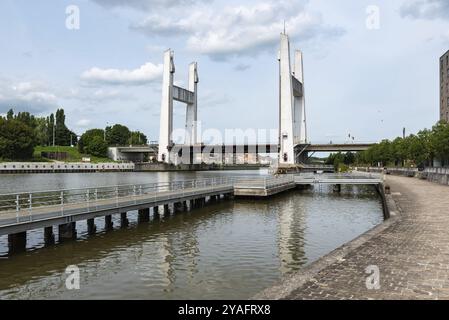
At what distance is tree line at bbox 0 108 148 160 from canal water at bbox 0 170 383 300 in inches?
3725

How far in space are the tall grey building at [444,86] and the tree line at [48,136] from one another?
9594cm

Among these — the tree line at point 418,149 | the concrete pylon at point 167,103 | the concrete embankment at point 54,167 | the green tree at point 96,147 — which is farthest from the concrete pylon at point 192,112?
the tree line at point 418,149

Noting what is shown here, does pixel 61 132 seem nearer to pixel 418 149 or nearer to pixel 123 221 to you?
pixel 418 149

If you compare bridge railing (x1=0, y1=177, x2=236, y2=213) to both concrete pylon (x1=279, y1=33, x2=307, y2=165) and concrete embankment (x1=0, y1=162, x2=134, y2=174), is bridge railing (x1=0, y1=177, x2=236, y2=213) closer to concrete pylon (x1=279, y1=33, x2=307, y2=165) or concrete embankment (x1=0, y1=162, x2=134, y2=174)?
concrete pylon (x1=279, y1=33, x2=307, y2=165)

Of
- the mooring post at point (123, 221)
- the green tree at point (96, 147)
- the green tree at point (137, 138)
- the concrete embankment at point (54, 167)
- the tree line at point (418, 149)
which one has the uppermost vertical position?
the green tree at point (137, 138)

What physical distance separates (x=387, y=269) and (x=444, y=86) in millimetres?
104605

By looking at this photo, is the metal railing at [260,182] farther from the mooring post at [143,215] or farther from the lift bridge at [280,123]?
the lift bridge at [280,123]

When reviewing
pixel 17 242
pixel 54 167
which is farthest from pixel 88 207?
pixel 54 167

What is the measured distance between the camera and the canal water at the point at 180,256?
37.0ft

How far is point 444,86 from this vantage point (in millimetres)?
101125

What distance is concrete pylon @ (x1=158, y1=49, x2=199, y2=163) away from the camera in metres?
101

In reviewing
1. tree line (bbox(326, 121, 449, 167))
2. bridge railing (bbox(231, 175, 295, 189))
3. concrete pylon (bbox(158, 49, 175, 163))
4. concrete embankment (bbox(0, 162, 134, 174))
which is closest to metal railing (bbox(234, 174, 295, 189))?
bridge railing (bbox(231, 175, 295, 189))

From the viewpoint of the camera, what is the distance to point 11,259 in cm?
1439
